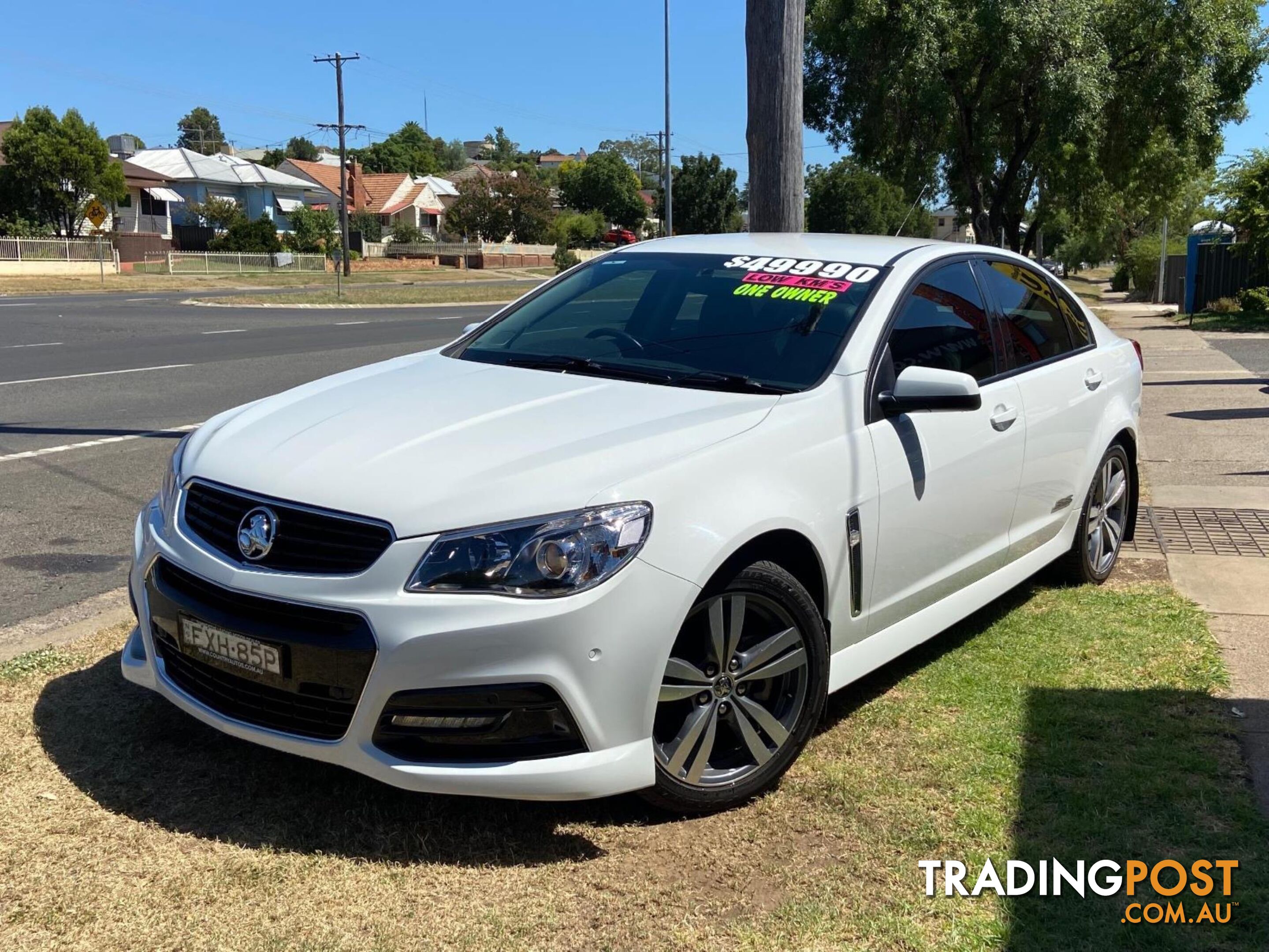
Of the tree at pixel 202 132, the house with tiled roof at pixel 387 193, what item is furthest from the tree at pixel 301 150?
the house with tiled roof at pixel 387 193

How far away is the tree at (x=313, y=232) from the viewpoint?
65.3 meters

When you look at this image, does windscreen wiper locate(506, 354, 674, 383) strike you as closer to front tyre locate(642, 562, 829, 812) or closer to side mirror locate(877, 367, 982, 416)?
side mirror locate(877, 367, 982, 416)

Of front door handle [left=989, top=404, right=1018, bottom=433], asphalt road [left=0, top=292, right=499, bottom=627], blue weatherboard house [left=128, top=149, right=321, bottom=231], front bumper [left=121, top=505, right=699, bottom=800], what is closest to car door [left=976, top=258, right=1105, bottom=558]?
front door handle [left=989, top=404, right=1018, bottom=433]

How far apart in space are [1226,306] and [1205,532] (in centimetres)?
2331

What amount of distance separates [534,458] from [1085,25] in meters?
21.7

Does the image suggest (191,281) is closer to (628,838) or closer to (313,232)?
(313,232)

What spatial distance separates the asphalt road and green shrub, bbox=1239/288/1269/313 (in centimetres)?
1659

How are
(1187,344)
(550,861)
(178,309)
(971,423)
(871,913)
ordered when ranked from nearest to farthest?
(871,913), (550,861), (971,423), (1187,344), (178,309)

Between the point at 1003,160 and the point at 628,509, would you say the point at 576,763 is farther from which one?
the point at 1003,160

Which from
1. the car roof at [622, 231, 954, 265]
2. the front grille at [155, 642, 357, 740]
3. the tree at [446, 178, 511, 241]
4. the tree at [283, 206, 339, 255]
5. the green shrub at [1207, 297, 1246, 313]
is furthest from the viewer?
the tree at [446, 178, 511, 241]

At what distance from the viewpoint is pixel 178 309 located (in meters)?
27.7

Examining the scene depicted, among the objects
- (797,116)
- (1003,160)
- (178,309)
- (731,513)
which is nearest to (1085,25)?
(1003,160)

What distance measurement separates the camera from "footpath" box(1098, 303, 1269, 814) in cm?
468

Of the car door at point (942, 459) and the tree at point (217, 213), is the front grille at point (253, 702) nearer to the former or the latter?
the car door at point (942, 459)
